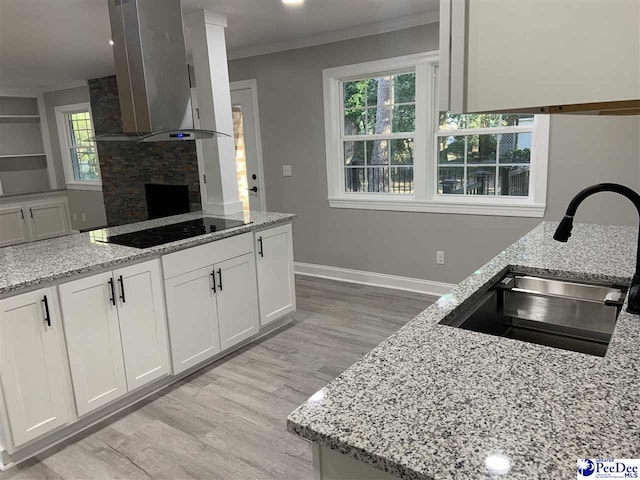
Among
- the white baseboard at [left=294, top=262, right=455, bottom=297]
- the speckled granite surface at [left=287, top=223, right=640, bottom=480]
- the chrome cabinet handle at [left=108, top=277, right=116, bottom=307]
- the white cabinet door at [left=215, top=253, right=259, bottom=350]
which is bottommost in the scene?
the white baseboard at [left=294, top=262, right=455, bottom=297]

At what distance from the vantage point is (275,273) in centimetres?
353

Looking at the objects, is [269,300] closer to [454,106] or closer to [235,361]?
[235,361]

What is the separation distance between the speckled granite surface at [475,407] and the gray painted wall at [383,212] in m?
2.46

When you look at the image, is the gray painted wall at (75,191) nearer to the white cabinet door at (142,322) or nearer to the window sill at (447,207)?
the window sill at (447,207)

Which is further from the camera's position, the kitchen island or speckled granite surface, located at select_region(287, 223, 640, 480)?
the kitchen island

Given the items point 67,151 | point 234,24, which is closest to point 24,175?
point 67,151

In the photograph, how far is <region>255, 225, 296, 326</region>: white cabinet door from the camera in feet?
11.1

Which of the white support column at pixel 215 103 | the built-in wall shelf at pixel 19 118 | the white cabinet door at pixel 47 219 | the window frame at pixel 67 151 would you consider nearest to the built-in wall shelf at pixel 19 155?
the window frame at pixel 67 151

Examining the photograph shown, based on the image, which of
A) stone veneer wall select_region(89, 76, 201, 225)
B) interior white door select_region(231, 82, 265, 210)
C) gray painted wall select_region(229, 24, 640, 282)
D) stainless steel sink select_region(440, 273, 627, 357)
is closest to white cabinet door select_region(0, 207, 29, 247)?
stone veneer wall select_region(89, 76, 201, 225)

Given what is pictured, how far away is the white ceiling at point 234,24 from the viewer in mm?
3287

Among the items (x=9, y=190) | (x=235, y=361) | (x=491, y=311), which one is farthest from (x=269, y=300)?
(x=9, y=190)

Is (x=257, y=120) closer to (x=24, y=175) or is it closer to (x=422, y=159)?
(x=422, y=159)

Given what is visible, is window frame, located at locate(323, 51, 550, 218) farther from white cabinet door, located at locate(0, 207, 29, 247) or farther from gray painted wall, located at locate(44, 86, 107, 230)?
white cabinet door, located at locate(0, 207, 29, 247)

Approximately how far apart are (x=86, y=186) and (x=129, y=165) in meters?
1.27
